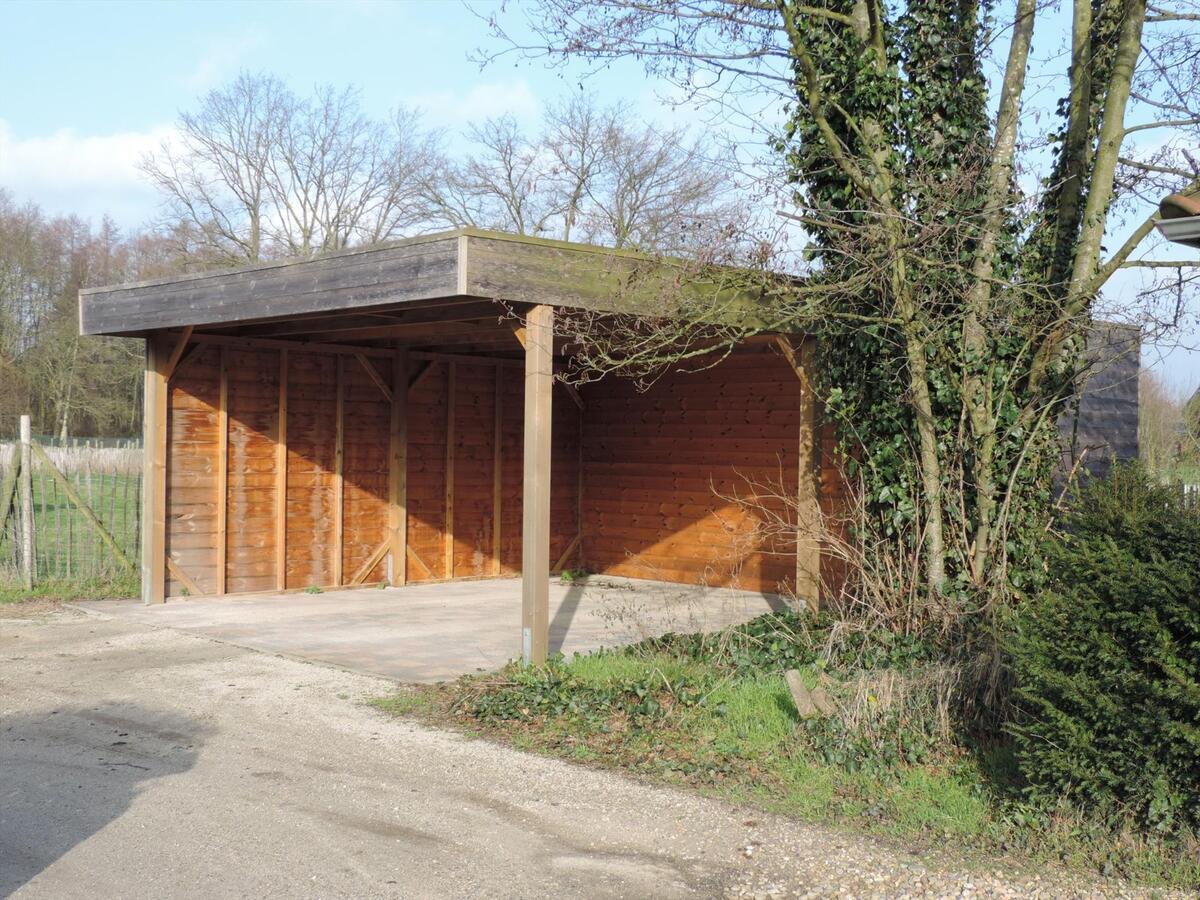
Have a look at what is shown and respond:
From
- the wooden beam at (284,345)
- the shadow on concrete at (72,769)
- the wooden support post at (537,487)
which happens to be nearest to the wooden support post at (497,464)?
the wooden beam at (284,345)

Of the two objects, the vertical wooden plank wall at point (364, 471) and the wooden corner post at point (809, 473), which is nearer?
the wooden corner post at point (809, 473)

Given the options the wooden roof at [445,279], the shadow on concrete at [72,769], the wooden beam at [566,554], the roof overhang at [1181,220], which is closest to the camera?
the roof overhang at [1181,220]

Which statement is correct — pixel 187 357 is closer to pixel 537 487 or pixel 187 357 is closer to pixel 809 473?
pixel 537 487

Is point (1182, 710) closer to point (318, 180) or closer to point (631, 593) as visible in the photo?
point (631, 593)

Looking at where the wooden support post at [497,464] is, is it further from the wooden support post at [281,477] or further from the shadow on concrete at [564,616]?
the wooden support post at [281,477]

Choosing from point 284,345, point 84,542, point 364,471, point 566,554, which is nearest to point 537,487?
point 284,345

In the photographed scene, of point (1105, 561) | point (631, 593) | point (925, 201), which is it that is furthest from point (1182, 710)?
point (631, 593)

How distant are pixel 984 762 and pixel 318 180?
1146 inches

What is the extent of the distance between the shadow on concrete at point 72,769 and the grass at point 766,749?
1.44m

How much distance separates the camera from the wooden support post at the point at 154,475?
38.4ft

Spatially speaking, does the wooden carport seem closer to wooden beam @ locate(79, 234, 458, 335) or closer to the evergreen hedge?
wooden beam @ locate(79, 234, 458, 335)

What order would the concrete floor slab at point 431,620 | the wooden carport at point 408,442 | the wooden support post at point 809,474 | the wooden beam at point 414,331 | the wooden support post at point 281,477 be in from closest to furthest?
the concrete floor slab at point 431,620
the wooden support post at point 809,474
the wooden carport at point 408,442
the wooden beam at point 414,331
the wooden support post at point 281,477

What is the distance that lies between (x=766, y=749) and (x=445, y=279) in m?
3.55

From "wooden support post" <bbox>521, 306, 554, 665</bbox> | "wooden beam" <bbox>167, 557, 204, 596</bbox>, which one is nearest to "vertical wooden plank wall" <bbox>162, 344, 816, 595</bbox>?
"wooden beam" <bbox>167, 557, 204, 596</bbox>
